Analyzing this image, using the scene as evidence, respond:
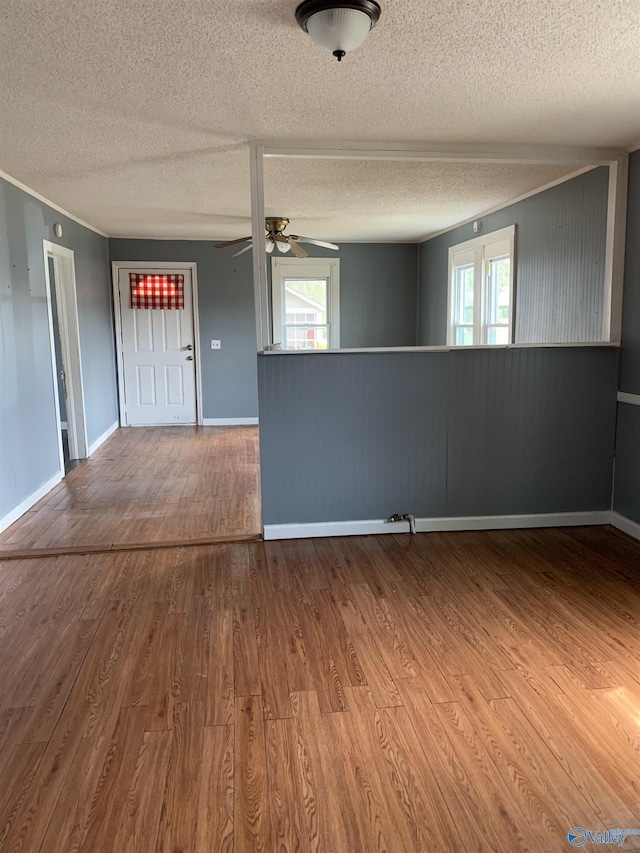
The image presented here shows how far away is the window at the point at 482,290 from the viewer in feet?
17.1

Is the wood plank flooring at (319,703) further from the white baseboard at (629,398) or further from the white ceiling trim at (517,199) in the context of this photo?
the white ceiling trim at (517,199)

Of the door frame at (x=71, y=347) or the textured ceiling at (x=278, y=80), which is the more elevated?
the textured ceiling at (x=278, y=80)

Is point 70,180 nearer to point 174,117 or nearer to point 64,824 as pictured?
point 174,117

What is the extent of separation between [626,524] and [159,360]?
576 cm

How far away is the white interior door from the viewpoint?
7.47m

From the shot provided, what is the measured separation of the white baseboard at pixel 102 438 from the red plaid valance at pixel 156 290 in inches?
60.4

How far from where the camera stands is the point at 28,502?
4.27m

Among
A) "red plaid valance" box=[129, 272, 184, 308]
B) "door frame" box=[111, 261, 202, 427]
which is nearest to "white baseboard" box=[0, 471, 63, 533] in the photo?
"door frame" box=[111, 261, 202, 427]

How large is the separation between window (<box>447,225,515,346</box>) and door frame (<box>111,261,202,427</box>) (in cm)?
315

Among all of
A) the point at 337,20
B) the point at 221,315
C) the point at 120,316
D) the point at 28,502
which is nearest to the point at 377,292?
the point at 221,315

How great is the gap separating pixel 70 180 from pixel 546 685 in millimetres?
4262

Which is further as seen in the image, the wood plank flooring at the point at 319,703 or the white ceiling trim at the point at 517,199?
the white ceiling trim at the point at 517,199

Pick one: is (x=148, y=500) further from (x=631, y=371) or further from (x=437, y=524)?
(x=631, y=371)

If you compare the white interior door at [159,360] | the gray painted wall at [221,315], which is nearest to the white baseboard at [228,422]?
the gray painted wall at [221,315]
